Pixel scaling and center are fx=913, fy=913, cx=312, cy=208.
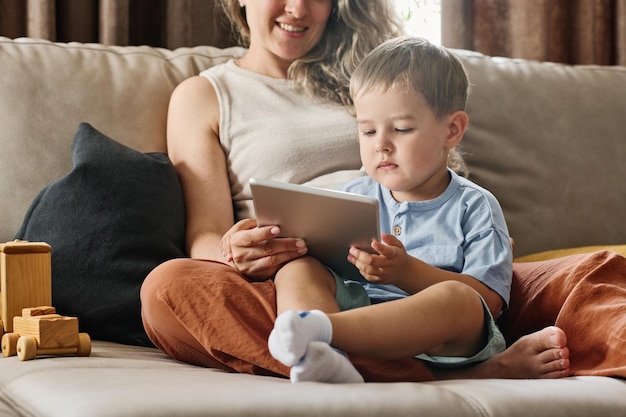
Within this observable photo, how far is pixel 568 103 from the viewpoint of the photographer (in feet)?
7.48

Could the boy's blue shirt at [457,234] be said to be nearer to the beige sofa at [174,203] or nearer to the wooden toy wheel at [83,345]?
the beige sofa at [174,203]

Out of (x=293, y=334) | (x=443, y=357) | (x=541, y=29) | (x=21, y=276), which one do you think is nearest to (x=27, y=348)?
(x=21, y=276)

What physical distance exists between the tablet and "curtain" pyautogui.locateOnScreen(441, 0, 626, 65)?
1577mm

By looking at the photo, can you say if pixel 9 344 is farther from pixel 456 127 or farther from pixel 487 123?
pixel 487 123

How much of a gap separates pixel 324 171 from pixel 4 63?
0.70 metres

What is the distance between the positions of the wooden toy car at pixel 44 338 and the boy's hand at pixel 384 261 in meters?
0.44

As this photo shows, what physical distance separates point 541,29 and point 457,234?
158 centimetres

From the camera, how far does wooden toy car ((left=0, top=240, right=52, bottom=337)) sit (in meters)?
1.50

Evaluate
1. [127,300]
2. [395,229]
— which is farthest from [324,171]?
[127,300]

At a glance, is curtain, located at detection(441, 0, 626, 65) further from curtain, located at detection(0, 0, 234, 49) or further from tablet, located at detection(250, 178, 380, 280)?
tablet, located at detection(250, 178, 380, 280)

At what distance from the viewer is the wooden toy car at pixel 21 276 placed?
1498 millimetres

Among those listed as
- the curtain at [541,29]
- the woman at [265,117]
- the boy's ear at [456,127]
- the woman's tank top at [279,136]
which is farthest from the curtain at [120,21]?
the boy's ear at [456,127]

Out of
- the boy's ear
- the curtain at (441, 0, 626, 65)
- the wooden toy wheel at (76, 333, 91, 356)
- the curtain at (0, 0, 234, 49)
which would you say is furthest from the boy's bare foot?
the curtain at (441, 0, 626, 65)

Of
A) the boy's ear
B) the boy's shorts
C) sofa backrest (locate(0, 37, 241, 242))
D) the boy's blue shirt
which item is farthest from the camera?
sofa backrest (locate(0, 37, 241, 242))
